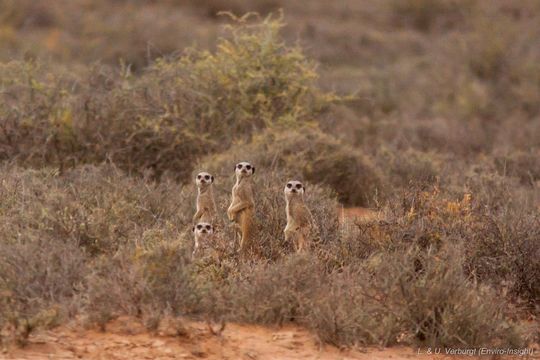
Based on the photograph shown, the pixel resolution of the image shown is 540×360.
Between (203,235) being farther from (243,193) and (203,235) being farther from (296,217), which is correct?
(296,217)

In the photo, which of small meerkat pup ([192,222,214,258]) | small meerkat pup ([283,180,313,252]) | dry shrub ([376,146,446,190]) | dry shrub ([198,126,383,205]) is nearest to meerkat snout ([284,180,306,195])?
small meerkat pup ([283,180,313,252])

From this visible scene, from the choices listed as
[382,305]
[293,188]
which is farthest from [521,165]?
[382,305]

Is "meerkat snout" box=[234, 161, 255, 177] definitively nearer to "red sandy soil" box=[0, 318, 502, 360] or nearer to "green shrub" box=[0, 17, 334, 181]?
"red sandy soil" box=[0, 318, 502, 360]

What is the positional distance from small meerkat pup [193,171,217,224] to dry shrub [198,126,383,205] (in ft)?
7.97

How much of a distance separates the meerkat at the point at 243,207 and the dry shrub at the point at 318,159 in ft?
8.55

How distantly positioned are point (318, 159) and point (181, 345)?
568 centimetres

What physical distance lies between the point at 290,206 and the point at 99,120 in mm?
4490

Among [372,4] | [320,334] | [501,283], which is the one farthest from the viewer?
[372,4]

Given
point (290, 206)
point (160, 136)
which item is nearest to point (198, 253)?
point (290, 206)

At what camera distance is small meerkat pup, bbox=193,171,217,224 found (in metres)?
9.09

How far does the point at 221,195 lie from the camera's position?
1037cm

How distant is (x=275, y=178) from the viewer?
34.0 feet

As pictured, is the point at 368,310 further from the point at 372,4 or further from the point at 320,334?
the point at 372,4

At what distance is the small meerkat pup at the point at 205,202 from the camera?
29.8ft
